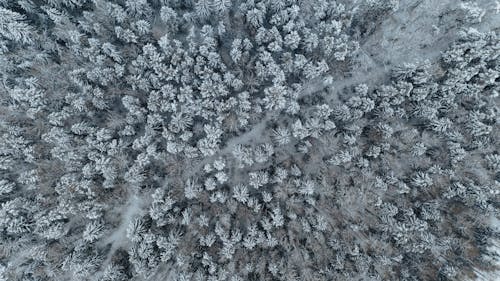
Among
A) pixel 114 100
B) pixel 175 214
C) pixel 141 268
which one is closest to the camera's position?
pixel 141 268

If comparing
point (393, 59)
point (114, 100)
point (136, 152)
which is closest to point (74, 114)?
point (114, 100)

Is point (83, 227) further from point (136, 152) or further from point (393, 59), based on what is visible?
point (393, 59)

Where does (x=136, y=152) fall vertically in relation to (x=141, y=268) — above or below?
above

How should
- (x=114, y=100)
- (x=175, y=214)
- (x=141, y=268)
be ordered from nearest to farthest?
(x=141, y=268)
(x=175, y=214)
(x=114, y=100)

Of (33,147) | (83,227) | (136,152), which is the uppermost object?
(33,147)

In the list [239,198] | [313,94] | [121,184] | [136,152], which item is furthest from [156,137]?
[313,94]

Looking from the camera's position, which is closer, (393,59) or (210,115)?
(210,115)
